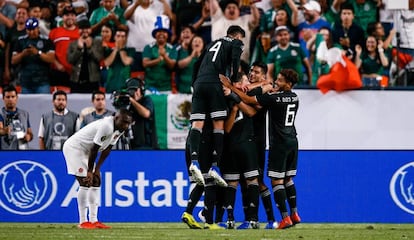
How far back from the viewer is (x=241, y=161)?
1492 cm

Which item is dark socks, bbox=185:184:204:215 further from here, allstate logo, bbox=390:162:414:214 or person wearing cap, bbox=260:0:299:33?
person wearing cap, bbox=260:0:299:33

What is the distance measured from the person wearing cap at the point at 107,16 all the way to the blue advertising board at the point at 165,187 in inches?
137

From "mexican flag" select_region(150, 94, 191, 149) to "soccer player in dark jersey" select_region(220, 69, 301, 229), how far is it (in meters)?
5.10

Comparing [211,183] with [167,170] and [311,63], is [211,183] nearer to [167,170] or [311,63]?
[167,170]

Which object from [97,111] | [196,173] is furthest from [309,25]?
[196,173]

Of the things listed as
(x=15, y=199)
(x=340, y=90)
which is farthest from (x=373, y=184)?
(x=15, y=199)

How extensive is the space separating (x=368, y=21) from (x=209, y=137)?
729cm

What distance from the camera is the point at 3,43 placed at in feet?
66.8

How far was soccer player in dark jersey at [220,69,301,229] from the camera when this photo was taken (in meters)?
14.7

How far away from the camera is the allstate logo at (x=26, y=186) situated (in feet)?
58.6

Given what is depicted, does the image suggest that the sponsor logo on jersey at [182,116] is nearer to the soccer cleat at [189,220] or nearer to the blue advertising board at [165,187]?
the blue advertising board at [165,187]

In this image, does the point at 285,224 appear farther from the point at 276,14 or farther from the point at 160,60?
the point at 276,14

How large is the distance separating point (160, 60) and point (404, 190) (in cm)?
518

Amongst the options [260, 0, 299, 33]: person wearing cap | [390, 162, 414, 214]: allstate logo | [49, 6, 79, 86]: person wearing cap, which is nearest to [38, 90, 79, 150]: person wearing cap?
[49, 6, 79, 86]: person wearing cap
